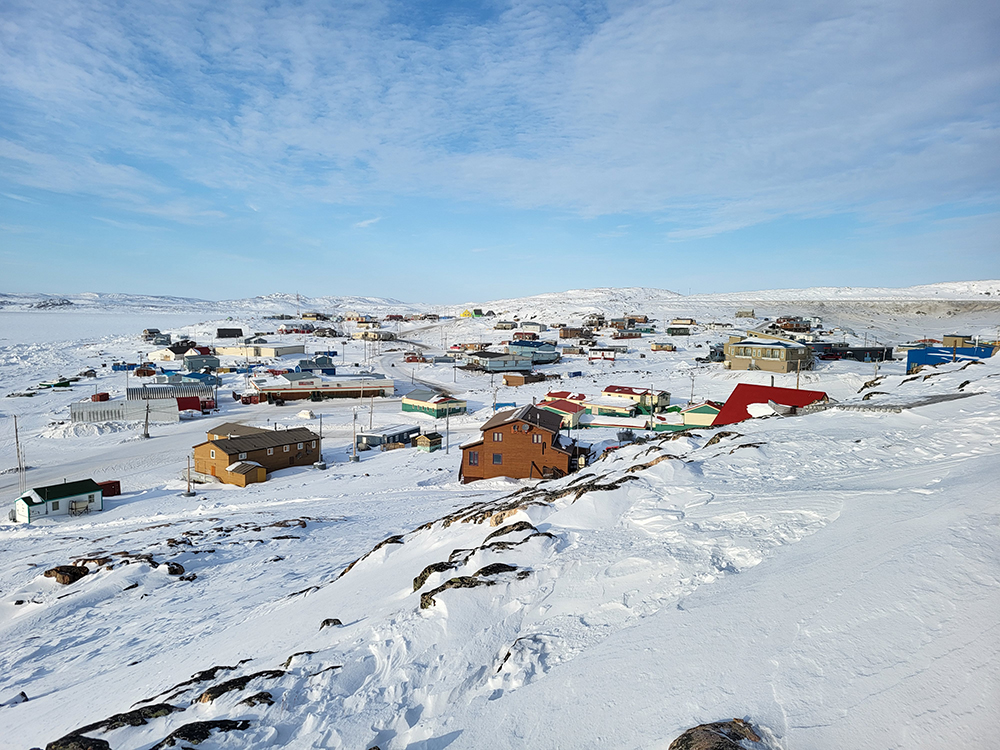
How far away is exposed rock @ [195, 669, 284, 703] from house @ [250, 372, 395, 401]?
5664 centimetres

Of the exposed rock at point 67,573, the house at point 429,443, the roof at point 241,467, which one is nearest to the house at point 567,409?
the house at point 429,443

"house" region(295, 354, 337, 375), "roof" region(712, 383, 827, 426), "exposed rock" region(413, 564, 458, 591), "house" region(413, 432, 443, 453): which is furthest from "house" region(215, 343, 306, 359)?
"exposed rock" region(413, 564, 458, 591)

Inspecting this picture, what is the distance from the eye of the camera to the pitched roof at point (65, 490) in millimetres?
26797

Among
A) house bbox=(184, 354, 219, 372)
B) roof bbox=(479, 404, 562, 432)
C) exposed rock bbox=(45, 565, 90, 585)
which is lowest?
exposed rock bbox=(45, 565, 90, 585)

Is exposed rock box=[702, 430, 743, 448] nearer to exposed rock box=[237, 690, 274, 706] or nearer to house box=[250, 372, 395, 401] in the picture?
exposed rock box=[237, 690, 274, 706]

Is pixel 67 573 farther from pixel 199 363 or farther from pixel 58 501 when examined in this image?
pixel 199 363

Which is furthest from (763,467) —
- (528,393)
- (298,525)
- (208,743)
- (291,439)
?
(528,393)

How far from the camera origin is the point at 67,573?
16.9m

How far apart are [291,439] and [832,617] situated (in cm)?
3483

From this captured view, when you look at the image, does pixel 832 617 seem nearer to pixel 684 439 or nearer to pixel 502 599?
pixel 502 599

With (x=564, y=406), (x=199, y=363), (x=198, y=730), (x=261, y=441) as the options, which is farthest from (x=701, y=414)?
(x=199, y=363)

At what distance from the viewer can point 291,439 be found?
116 feet

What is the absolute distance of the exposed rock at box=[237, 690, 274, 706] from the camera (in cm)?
644

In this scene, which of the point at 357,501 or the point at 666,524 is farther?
the point at 357,501
